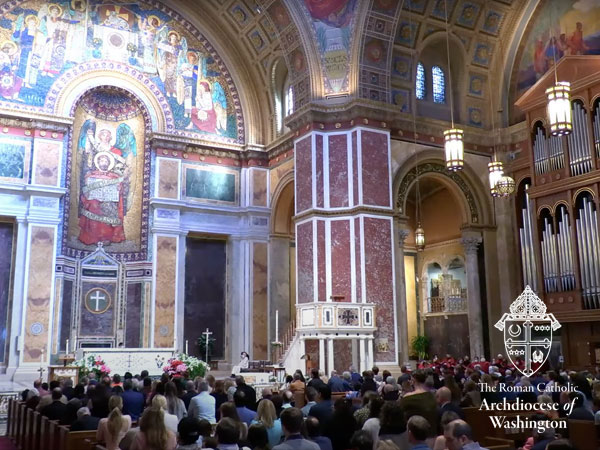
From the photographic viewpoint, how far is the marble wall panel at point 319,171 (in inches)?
782

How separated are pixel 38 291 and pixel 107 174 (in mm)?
4778

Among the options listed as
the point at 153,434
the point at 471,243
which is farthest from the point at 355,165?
the point at 153,434

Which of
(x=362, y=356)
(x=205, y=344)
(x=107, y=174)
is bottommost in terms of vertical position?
(x=362, y=356)

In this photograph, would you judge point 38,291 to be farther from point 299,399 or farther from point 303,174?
point 299,399

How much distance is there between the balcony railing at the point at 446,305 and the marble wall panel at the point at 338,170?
6996 mm

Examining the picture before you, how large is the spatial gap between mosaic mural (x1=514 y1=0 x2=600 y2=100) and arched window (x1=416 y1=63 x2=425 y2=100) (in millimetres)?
3252

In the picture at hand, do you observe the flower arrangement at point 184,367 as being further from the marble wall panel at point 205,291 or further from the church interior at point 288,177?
the marble wall panel at point 205,291

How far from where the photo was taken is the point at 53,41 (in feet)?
72.0

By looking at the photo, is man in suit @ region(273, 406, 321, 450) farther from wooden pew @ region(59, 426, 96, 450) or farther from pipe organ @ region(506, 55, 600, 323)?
pipe organ @ region(506, 55, 600, 323)

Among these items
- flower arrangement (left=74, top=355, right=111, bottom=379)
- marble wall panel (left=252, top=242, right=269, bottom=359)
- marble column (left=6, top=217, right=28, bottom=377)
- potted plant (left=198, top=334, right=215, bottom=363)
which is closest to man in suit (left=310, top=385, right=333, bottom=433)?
flower arrangement (left=74, top=355, right=111, bottom=379)

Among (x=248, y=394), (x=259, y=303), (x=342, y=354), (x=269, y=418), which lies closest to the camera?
(x=269, y=418)

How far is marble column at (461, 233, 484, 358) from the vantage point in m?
21.4

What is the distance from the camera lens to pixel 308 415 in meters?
7.02

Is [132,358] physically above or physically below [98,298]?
below
